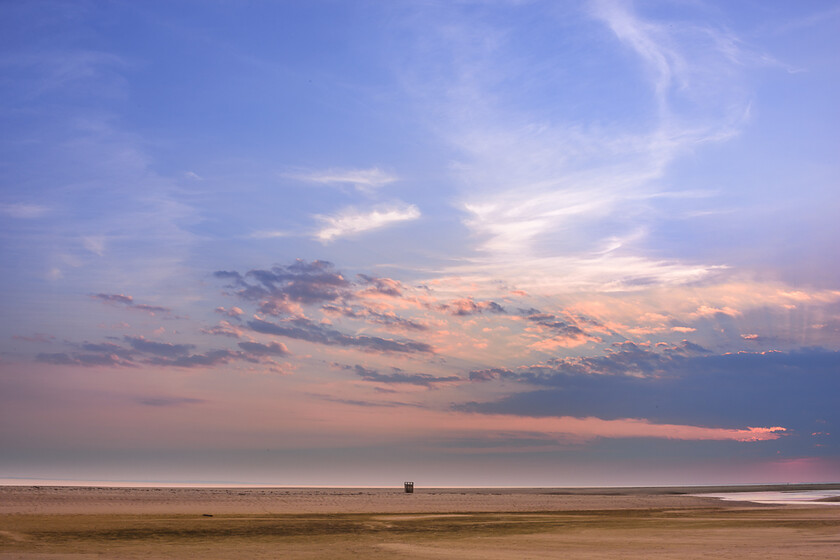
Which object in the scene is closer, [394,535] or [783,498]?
[394,535]

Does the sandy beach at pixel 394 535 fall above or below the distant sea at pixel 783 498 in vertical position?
above

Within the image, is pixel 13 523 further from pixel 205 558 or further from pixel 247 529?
pixel 205 558

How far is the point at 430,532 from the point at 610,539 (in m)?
10.1

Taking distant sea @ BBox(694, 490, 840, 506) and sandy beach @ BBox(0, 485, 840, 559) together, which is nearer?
sandy beach @ BBox(0, 485, 840, 559)

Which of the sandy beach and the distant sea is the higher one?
the sandy beach

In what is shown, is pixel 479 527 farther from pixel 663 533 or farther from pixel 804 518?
pixel 804 518

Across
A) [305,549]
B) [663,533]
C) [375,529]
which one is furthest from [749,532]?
[305,549]

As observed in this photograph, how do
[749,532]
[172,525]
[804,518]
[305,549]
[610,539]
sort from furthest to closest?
[804,518] < [172,525] < [749,532] < [610,539] < [305,549]

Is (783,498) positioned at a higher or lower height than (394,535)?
lower

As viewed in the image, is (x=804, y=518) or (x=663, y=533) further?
(x=804, y=518)

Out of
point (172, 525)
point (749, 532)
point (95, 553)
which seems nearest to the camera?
point (95, 553)

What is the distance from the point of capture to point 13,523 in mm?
37469

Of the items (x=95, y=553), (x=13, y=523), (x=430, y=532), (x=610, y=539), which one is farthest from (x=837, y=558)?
(x=13, y=523)

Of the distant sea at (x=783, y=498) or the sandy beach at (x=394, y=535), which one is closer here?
the sandy beach at (x=394, y=535)
